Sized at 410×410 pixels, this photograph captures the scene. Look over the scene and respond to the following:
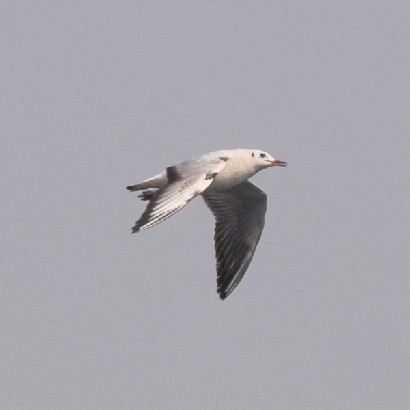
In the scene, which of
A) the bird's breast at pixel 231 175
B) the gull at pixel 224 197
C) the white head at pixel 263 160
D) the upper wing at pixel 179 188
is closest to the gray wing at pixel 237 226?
the gull at pixel 224 197

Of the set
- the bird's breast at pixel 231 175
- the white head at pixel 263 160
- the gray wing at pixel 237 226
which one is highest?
the white head at pixel 263 160

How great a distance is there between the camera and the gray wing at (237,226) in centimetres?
2188

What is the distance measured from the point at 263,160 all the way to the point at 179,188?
11.5ft

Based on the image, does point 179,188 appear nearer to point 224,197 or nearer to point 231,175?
point 231,175

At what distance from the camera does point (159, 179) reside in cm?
1981

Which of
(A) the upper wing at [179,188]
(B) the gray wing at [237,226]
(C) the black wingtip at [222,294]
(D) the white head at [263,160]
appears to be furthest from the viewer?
(B) the gray wing at [237,226]

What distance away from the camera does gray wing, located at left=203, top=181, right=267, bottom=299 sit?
21875mm

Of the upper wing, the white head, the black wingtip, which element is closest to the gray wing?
the black wingtip

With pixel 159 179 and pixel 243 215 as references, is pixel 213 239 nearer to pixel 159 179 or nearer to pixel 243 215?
pixel 243 215

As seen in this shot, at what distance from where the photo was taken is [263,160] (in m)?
20.6

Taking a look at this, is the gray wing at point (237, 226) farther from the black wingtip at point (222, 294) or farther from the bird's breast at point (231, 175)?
the bird's breast at point (231, 175)

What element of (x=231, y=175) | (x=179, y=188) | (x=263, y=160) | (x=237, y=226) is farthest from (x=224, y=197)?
(x=179, y=188)

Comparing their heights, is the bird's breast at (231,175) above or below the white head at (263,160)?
below

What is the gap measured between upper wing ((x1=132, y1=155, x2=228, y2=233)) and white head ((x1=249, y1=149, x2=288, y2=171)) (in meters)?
1.21
